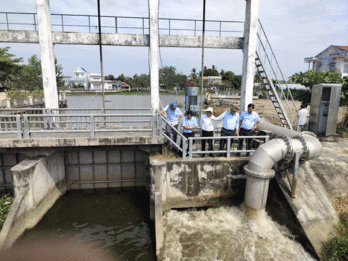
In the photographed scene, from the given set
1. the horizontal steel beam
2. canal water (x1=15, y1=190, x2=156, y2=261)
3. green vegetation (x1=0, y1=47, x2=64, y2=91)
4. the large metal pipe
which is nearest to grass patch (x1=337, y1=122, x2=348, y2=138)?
the large metal pipe

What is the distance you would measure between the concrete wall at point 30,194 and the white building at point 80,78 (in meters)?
Answer: 89.9

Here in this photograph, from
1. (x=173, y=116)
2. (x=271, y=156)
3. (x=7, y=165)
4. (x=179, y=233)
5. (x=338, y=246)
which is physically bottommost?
(x=179, y=233)

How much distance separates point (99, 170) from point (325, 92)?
979 cm

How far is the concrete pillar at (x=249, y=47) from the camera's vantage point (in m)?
8.91

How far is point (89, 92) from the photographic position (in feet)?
234

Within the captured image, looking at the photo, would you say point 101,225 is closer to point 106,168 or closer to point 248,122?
point 106,168

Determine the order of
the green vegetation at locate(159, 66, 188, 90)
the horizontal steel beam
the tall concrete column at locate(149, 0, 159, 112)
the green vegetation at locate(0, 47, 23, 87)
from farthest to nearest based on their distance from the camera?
the green vegetation at locate(0, 47, 23, 87) < the green vegetation at locate(159, 66, 188, 90) < the horizontal steel beam < the tall concrete column at locate(149, 0, 159, 112)

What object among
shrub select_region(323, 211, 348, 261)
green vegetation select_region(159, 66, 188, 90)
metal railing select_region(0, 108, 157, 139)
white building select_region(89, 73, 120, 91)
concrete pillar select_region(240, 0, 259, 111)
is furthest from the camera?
white building select_region(89, 73, 120, 91)

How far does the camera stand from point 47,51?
837 cm

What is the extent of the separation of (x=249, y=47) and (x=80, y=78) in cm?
9878

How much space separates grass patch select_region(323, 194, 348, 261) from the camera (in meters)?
4.91

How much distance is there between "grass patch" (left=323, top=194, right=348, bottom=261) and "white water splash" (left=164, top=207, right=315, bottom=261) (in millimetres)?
442

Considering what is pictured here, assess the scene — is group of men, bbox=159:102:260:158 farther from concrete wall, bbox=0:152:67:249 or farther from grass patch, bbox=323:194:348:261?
concrete wall, bbox=0:152:67:249

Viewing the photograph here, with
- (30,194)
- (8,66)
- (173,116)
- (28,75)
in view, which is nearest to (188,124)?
(173,116)
